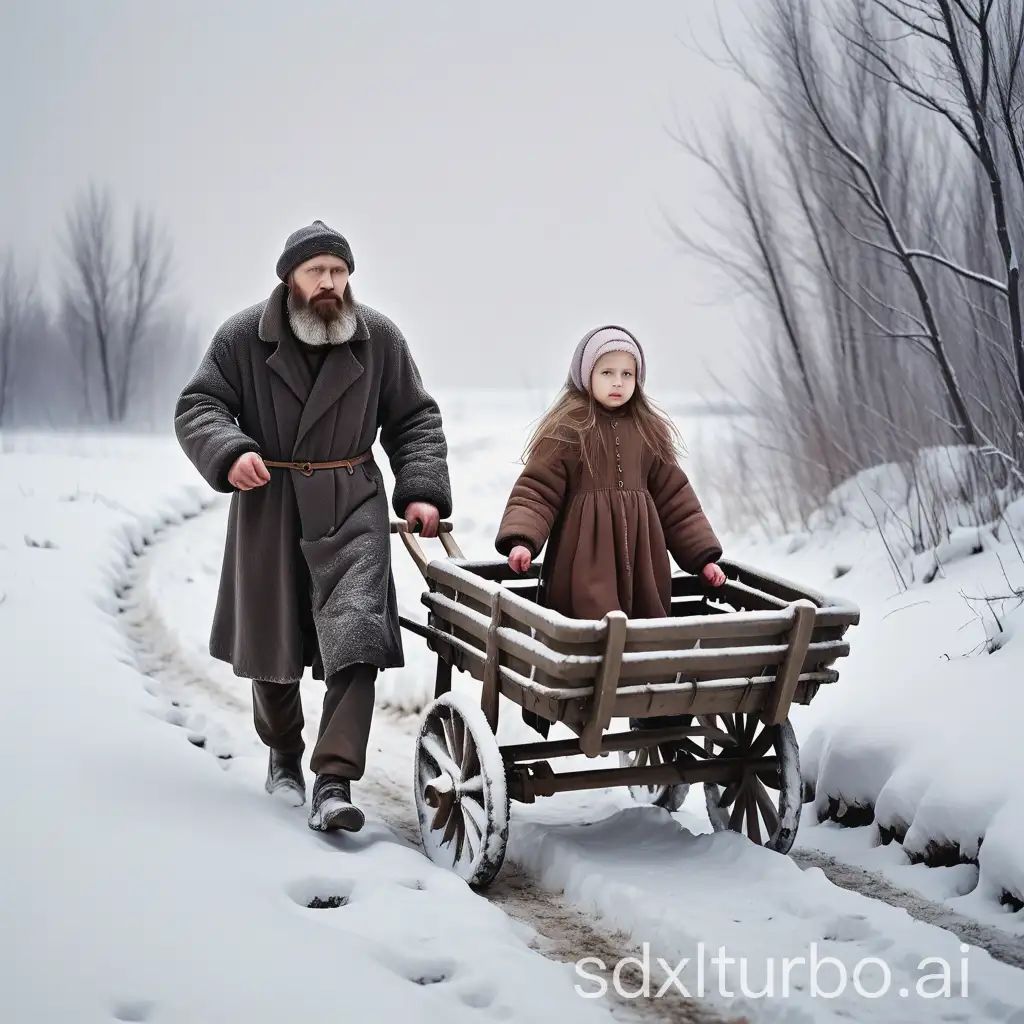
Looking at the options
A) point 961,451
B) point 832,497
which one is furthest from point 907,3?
point 832,497

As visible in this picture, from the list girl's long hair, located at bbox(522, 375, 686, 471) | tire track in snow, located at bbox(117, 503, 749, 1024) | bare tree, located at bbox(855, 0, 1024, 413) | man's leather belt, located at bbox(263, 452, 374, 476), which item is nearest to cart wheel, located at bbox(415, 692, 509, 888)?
tire track in snow, located at bbox(117, 503, 749, 1024)

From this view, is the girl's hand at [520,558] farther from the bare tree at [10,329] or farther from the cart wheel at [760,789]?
the bare tree at [10,329]

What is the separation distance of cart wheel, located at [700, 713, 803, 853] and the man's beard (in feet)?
5.91

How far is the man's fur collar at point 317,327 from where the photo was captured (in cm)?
375

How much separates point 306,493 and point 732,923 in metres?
1.82

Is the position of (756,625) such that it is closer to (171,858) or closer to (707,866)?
(707,866)

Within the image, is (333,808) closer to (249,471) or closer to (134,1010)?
(249,471)

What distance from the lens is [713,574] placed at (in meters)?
4.05

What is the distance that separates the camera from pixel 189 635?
6031 mm

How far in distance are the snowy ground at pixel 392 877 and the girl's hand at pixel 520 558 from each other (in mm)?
874

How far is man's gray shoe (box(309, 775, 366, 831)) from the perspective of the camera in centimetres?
350

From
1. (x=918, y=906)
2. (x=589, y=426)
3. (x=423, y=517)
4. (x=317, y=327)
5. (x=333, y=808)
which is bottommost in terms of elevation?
(x=918, y=906)

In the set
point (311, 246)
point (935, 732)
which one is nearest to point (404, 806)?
point (935, 732)

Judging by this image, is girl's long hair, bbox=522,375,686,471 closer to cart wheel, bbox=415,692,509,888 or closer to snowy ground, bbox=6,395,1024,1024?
cart wheel, bbox=415,692,509,888
